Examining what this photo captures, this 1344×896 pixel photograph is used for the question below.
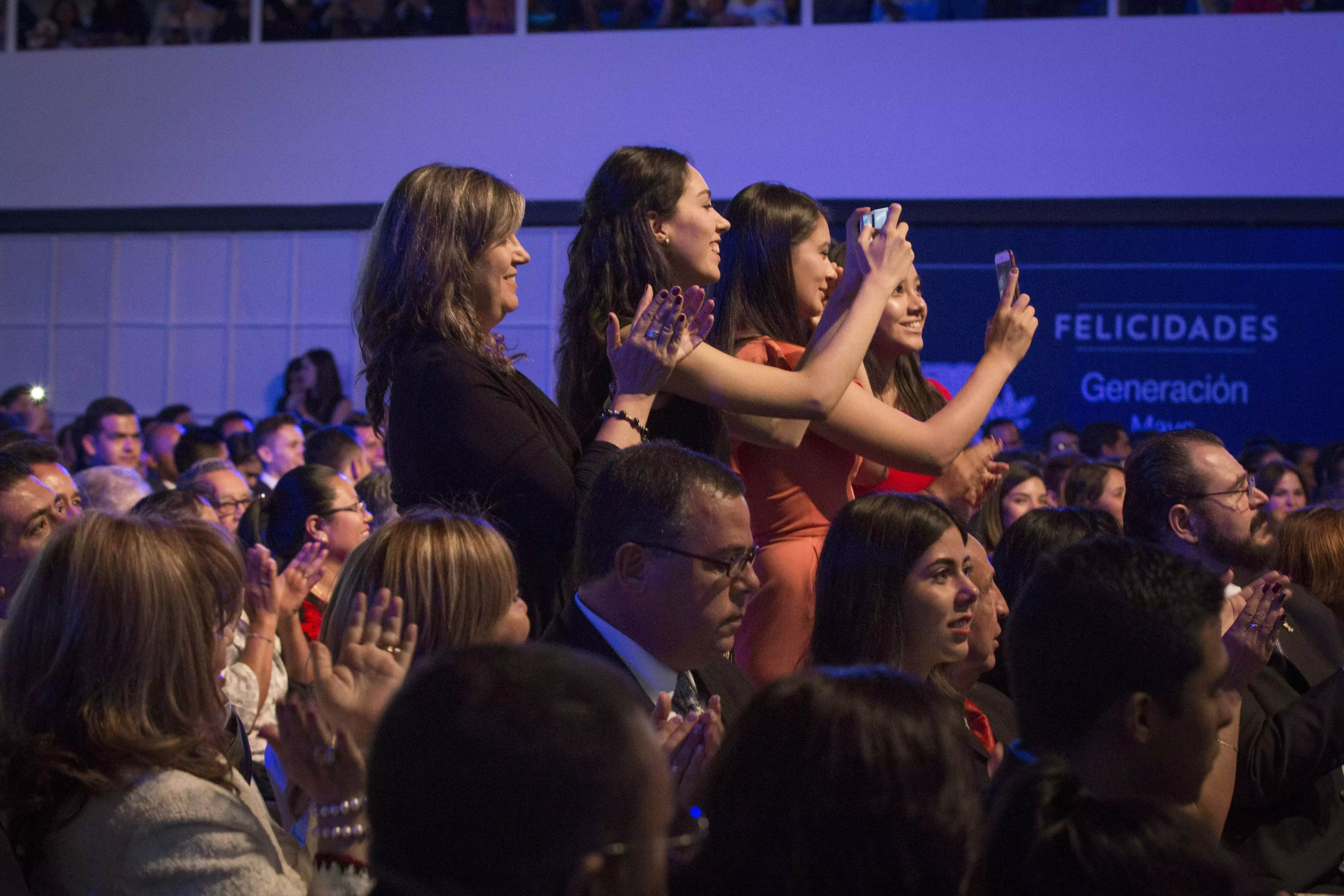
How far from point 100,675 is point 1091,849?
1.18 metres

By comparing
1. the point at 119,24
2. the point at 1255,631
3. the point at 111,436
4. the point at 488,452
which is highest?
the point at 119,24

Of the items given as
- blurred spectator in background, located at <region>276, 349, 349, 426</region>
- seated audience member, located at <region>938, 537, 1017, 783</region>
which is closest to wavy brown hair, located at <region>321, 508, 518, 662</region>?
seated audience member, located at <region>938, 537, 1017, 783</region>

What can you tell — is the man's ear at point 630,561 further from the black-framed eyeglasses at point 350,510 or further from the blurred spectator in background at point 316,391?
the blurred spectator in background at point 316,391

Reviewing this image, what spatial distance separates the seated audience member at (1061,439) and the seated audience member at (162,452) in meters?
4.85

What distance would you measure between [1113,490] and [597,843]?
12.5 feet

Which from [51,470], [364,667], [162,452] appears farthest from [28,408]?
[364,667]

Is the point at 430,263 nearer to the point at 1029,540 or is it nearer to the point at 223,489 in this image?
the point at 1029,540

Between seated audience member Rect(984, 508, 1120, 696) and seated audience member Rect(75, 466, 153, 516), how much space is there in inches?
111

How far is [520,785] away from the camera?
3.31ft

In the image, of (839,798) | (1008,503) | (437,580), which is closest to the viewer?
(839,798)

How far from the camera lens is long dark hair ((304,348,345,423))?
919 centimetres

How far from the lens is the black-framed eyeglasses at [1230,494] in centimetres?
312

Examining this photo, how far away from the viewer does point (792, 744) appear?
130cm

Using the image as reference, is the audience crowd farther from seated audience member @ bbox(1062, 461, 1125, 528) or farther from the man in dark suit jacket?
seated audience member @ bbox(1062, 461, 1125, 528)
